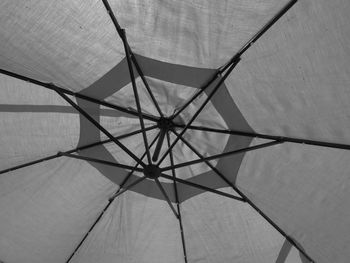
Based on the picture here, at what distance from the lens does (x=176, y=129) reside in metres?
3.21

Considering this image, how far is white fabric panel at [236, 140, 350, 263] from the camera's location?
111 inches

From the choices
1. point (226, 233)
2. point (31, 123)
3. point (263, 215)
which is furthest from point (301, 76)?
point (31, 123)

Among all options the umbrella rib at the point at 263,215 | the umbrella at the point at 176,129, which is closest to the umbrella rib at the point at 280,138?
the umbrella at the point at 176,129

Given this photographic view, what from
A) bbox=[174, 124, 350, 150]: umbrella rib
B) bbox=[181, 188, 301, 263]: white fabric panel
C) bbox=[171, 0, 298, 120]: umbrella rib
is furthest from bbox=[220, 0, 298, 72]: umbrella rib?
bbox=[181, 188, 301, 263]: white fabric panel

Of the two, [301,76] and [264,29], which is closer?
[264,29]

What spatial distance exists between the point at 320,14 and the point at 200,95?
98cm

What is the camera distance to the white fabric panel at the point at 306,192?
9.25 ft

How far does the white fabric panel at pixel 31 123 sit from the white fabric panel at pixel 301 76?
130 centimetres

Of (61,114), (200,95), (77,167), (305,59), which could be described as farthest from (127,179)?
(305,59)

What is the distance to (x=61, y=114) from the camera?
300 centimetres

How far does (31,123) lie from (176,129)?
1.12 meters

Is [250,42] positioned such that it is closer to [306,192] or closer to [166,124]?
[166,124]

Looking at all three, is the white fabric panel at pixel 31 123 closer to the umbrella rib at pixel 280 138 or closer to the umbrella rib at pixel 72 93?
the umbrella rib at pixel 72 93

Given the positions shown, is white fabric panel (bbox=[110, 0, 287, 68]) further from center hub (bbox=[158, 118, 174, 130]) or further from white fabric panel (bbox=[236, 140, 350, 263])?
white fabric panel (bbox=[236, 140, 350, 263])
